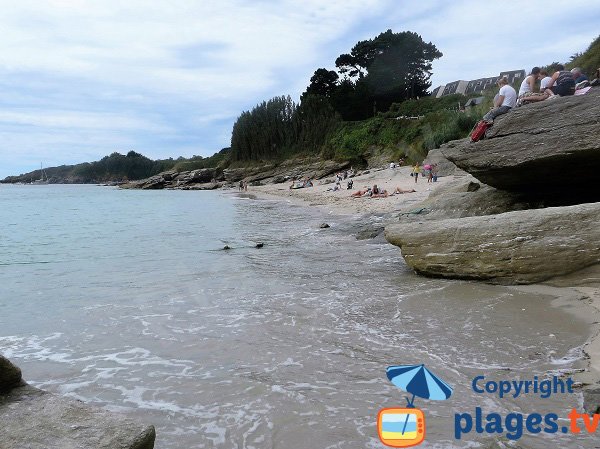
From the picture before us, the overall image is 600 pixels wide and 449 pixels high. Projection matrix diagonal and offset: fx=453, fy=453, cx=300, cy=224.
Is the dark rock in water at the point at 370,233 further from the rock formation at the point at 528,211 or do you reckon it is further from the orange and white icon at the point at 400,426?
the orange and white icon at the point at 400,426

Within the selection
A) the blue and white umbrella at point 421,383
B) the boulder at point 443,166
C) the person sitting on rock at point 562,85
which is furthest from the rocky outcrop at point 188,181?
the blue and white umbrella at point 421,383

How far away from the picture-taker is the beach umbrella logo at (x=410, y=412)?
3.03 meters

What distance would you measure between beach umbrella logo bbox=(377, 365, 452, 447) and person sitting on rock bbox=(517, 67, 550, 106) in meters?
7.46

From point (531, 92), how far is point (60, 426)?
10.3 metres

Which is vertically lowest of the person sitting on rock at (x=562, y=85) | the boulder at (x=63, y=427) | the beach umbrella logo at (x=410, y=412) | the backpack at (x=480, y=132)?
the beach umbrella logo at (x=410, y=412)

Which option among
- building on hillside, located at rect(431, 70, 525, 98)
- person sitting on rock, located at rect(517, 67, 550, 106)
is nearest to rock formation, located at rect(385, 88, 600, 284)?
person sitting on rock, located at rect(517, 67, 550, 106)

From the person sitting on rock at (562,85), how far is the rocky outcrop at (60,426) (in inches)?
378

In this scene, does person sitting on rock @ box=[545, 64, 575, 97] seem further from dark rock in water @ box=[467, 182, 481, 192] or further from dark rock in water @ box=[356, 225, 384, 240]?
dark rock in water @ box=[356, 225, 384, 240]

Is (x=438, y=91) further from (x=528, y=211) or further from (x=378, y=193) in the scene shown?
(x=528, y=211)

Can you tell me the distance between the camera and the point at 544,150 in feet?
23.8

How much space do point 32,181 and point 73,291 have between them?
20775cm

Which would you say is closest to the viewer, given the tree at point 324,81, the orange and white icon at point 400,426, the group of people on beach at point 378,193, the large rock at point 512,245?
the orange and white icon at point 400,426

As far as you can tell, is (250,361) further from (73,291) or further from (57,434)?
(73,291)

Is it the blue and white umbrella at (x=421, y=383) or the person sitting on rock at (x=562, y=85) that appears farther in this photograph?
the person sitting on rock at (x=562, y=85)
